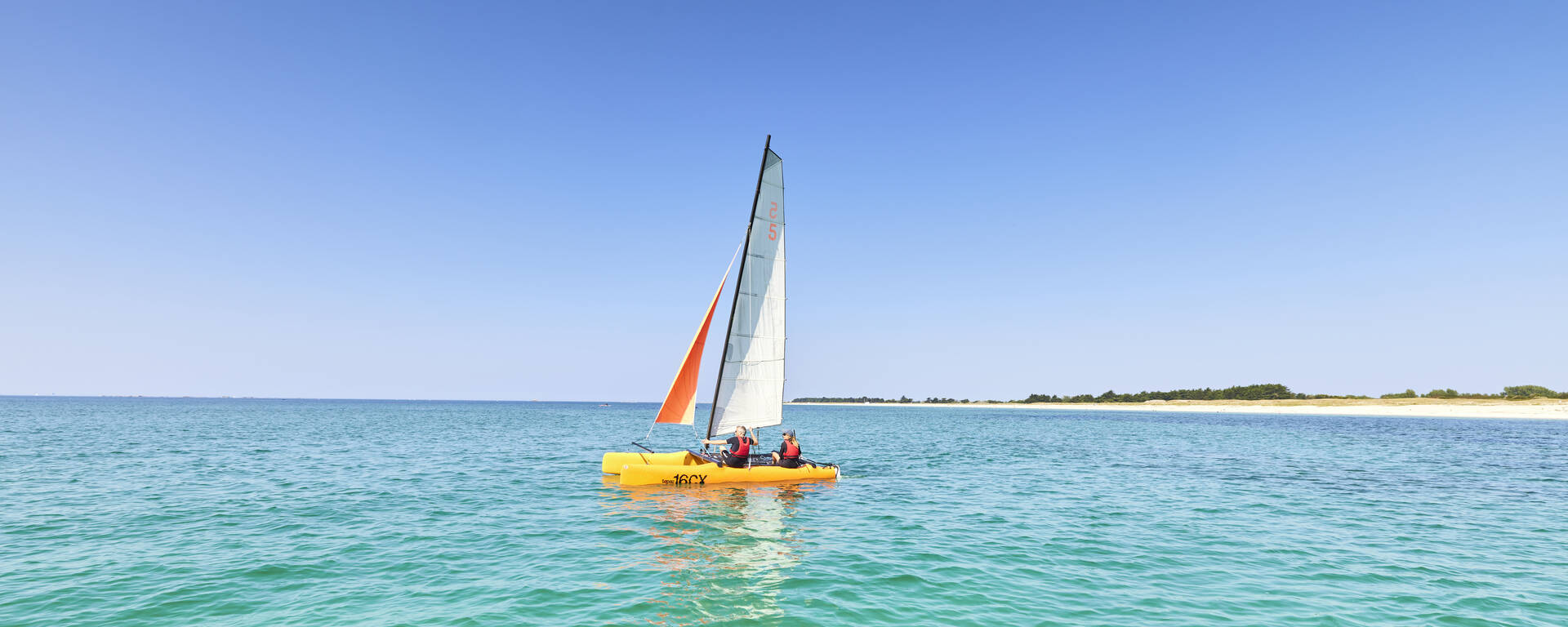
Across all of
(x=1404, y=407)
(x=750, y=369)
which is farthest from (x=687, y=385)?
(x=1404, y=407)

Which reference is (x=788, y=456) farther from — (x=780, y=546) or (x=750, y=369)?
(x=780, y=546)

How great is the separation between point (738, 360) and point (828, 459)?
14.6 metres

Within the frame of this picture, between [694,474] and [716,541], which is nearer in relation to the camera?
[716,541]

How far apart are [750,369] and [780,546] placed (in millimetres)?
9323

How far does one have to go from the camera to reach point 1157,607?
1050cm

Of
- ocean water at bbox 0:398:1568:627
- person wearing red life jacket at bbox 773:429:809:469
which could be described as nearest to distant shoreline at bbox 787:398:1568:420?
ocean water at bbox 0:398:1568:627

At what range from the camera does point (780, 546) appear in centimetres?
1468

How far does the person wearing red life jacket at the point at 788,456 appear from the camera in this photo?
2369 cm

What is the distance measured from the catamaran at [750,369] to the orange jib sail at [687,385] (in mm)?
29

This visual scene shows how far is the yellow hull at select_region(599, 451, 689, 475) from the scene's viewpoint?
78.0 ft

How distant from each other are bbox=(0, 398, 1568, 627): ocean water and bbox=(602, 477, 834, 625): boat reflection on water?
93 mm

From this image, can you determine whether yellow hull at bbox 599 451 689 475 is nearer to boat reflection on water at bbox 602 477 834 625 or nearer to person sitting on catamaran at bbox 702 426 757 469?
boat reflection on water at bbox 602 477 834 625

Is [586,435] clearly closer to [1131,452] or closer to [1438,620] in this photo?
[1131,452]

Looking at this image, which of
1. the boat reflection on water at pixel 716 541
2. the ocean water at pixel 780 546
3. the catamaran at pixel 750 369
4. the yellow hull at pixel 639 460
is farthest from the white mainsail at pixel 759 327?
the ocean water at pixel 780 546
